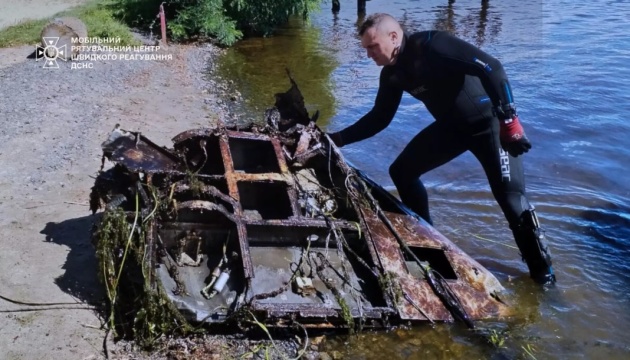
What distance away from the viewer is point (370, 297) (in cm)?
473

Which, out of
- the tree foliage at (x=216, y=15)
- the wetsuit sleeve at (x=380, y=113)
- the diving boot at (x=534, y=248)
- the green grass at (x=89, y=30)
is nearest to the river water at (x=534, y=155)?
the diving boot at (x=534, y=248)

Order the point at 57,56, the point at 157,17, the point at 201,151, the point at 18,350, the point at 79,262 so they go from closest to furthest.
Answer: the point at 18,350, the point at 79,262, the point at 201,151, the point at 57,56, the point at 157,17

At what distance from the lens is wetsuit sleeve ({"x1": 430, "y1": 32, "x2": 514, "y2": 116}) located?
475 centimetres

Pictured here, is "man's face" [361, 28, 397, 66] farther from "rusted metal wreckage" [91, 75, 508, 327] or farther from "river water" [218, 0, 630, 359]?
"river water" [218, 0, 630, 359]

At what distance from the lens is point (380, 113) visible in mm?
5691

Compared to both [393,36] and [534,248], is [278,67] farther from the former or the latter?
[534,248]

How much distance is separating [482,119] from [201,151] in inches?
96.9

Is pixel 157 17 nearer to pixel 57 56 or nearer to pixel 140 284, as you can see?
pixel 57 56

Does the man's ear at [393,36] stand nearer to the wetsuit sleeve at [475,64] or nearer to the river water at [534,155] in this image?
the wetsuit sleeve at [475,64]

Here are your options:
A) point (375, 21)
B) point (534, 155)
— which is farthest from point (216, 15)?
point (375, 21)

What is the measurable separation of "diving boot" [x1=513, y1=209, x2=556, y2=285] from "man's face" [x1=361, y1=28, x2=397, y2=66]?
5.63 feet

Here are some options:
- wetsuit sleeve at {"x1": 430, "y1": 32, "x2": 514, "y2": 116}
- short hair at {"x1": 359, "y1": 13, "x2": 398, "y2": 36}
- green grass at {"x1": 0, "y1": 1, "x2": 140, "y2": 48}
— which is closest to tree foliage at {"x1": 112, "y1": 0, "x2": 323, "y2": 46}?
green grass at {"x1": 0, "y1": 1, "x2": 140, "y2": 48}

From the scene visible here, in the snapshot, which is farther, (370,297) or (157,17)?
(157,17)

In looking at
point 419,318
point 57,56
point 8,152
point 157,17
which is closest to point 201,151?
point 419,318
